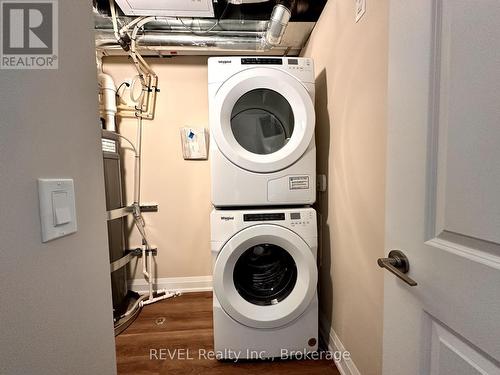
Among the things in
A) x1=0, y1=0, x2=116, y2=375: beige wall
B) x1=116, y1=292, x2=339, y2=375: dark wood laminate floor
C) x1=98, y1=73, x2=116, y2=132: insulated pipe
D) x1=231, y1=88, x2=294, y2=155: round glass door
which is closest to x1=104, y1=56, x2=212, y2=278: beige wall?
x1=98, y1=73, x2=116, y2=132: insulated pipe

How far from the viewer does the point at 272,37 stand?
4.95 ft

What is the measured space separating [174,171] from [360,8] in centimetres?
164

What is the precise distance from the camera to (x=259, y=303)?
1.27 meters

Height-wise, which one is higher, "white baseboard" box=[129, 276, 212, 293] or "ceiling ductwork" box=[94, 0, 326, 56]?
"ceiling ductwork" box=[94, 0, 326, 56]

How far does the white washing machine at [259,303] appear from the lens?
1.18m

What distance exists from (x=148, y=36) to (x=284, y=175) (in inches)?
54.3

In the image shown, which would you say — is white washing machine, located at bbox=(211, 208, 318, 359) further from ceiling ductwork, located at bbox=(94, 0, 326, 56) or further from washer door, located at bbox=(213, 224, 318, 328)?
ceiling ductwork, located at bbox=(94, 0, 326, 56)

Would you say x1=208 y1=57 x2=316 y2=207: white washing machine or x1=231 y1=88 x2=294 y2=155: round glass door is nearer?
x1=208 y1=57 x2=316 y2=207: white washing machine

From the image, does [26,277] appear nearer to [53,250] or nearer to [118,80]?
[53,250]

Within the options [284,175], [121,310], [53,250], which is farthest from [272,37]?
[121,310]

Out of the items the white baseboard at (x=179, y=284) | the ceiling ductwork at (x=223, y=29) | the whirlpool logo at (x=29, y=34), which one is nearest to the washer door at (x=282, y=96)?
the ceiling ductwork at (x=223, y=29)

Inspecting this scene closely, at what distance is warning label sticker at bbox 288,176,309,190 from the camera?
1240 mm

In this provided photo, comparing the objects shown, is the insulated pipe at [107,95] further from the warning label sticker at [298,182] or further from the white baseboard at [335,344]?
the white baseboard at [335,344]

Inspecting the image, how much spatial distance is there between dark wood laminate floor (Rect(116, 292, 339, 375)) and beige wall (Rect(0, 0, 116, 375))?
811mm
